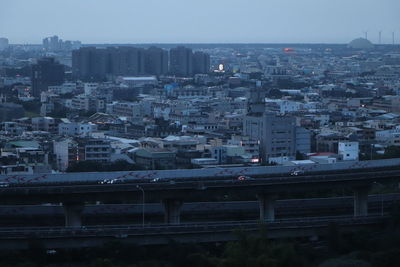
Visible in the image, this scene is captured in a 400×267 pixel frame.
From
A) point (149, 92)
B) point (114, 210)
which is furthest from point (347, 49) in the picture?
point (114, 210)

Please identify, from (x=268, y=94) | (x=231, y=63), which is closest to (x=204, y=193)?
(x=268, y=94)

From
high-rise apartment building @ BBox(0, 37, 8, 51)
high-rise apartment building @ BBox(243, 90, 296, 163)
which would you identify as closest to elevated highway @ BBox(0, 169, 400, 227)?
high-rise apartment building @ BBox(243, 90, 296, 163)

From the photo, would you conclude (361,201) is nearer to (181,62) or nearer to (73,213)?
(73,213)

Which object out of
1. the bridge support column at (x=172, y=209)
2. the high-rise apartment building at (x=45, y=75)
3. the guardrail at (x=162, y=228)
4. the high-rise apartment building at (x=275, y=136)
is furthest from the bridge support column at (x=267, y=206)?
the high-rise apartment building at (x=45, y=75)

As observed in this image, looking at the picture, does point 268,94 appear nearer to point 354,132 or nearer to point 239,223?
point 354,132

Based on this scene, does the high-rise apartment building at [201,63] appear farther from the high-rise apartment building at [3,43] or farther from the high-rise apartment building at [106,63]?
the high-rise apartment building at [3,43]

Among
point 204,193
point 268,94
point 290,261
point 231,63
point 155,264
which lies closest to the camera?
point 290,261

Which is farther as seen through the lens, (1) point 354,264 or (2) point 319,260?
(2) point 319,260

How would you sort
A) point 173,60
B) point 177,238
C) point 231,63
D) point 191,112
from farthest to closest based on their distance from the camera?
point 231,63 < point 173,60 < point 191,112 < point 177,238

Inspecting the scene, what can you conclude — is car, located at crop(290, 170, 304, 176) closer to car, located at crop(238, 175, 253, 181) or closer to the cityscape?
the cityscape
